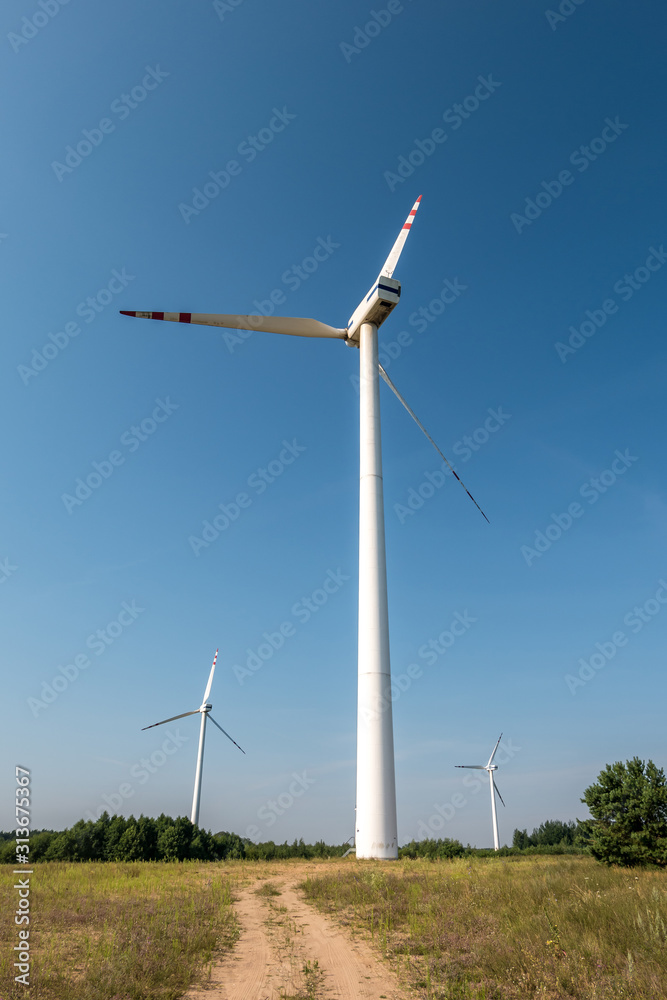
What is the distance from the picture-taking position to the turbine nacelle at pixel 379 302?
3794 cm

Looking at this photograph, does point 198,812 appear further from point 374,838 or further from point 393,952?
point 393,952

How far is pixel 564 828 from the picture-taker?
97.7 metres

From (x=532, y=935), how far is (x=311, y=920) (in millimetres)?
5947

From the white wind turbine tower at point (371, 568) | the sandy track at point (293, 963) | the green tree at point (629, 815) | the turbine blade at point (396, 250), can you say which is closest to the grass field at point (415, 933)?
the sandy track at point (293, 963)

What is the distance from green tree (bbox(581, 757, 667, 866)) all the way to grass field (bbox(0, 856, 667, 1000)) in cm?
400

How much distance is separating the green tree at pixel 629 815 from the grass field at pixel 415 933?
400 cm

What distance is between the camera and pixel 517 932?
37.8 feet

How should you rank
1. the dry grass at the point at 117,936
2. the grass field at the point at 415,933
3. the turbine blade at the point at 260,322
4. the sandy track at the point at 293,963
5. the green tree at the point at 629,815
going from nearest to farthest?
the dry grass at the point at 117,936, the grass field at the point at 415,933, the sandy track at the point at 293,963, the green tree at the point at 629,815, the turbine blade at the point at 260,322

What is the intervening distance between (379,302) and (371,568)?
18.3 meters

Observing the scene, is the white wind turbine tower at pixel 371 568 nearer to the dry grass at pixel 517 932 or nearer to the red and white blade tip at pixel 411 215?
the red and white blade tip at pixel 411 215

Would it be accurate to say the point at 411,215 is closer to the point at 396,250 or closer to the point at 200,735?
the point at 396,250

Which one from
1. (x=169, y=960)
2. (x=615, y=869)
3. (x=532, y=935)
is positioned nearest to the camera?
(x=169, y=960)

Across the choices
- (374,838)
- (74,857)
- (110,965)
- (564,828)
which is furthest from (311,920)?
(564,828)

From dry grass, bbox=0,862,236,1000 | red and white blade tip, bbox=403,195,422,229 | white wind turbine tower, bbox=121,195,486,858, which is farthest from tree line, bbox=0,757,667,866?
red and white blade tip, bbox=403,195,422,229
